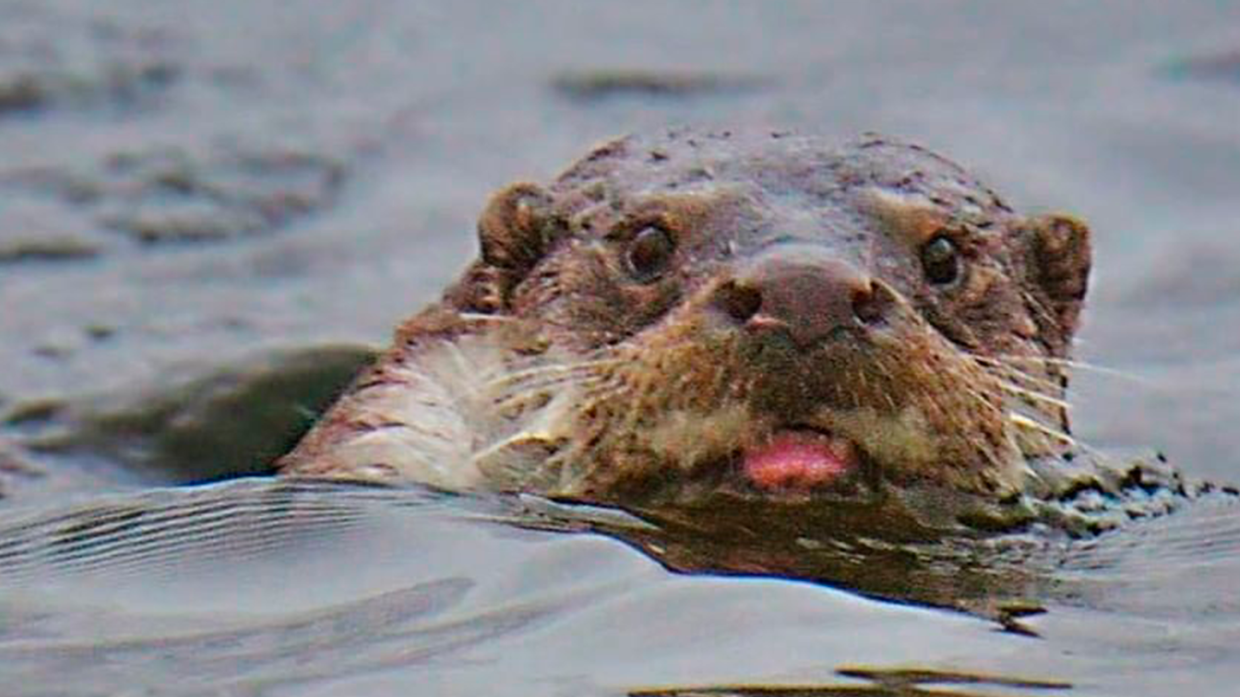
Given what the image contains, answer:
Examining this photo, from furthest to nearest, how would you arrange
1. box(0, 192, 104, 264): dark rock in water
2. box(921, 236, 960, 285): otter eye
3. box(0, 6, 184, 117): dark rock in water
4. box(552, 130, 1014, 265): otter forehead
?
box(0, 6, 184, 117): dark rock in water
box(0, 192, 104, 264): dark rock in water
box(921, 236, 960, 285): otter eye
box(552, 130, 1014, 265): otter forehead

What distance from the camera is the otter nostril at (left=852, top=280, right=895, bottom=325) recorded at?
4.62 metres

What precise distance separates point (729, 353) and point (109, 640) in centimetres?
100

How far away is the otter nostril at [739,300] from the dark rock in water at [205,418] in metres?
2.79

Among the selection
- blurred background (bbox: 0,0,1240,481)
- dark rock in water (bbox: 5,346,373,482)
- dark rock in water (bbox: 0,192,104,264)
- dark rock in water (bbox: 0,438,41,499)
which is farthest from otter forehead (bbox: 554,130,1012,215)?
dark rock in water (bbox: 0,192,104,264)

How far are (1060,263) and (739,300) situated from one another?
118 cm

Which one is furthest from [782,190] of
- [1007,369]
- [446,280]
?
[446,280]

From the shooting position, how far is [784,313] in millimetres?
4570

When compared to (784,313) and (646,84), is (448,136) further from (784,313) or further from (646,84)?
(784,313)

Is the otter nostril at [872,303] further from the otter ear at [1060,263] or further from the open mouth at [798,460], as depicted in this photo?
the otter ear at [1060,263]

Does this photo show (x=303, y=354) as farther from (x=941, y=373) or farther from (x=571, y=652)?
(x=571, y=652)

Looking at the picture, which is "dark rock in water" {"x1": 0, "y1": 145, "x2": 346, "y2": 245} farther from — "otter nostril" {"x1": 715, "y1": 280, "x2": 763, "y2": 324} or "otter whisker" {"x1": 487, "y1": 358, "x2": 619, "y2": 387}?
"otter nostril" {"x1": 715, "y1": 280, "x2": 763, "y2": 324}

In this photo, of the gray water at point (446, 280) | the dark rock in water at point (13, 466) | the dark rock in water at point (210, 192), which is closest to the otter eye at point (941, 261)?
the gray water at point (446, 280)

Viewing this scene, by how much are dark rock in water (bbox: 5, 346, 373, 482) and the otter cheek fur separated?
5.85 feet

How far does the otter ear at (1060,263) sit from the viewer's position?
18.5 ft
